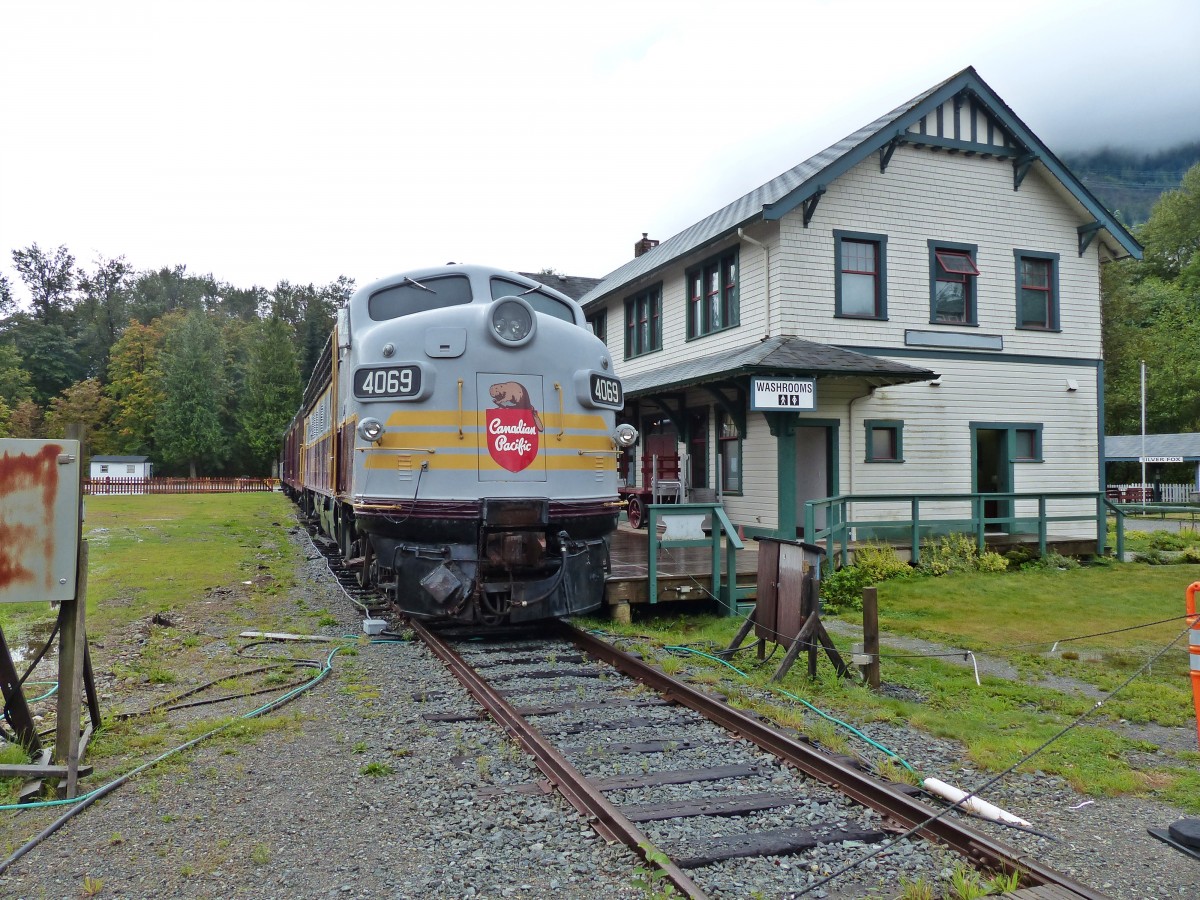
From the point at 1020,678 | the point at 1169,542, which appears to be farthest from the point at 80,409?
the point at 1020,678

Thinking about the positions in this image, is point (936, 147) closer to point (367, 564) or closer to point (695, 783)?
point (367, 564)

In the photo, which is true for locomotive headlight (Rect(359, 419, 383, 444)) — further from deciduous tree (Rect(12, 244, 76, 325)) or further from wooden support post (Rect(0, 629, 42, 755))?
deciduous tree (Rect(12, 244, 76, 325))

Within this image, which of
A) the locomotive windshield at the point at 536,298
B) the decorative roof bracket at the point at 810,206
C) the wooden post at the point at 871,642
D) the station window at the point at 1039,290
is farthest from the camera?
the station window at the point at 1039,290

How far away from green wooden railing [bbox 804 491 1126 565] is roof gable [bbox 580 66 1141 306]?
5070 mm

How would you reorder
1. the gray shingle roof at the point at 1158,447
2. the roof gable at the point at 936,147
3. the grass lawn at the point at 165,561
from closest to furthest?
the grass lawn at the point at 165,561, the roof gable at the point at 936,147, the gray shingle roof at the point at 1158,447

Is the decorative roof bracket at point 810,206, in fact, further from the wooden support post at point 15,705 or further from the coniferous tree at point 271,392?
the coniferous tree at point 271,392

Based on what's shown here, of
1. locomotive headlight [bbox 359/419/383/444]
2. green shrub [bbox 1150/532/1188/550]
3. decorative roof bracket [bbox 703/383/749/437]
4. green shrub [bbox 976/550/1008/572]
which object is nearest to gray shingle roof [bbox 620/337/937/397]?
decorative roof bracket [bbox 703/383/749/437]

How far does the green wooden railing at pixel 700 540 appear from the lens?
9594mm

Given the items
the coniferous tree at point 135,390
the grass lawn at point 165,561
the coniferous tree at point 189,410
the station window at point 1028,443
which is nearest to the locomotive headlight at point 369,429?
the grass lawn at point 165,561

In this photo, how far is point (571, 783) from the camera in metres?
4.44

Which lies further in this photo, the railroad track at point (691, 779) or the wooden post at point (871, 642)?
the wooden post at point (871, 642)

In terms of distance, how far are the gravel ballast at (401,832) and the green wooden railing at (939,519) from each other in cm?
719

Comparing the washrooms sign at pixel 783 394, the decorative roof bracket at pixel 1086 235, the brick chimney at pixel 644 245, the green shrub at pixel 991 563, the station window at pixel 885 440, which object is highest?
the brick chimney at pixel 644 245

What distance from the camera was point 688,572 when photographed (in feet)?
33.8
